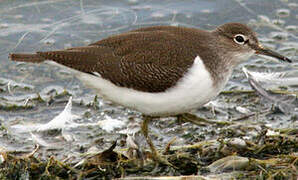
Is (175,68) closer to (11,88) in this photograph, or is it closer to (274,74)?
(274,74)

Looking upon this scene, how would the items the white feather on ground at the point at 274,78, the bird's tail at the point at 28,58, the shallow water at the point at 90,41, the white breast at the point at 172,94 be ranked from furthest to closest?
the white feather on ground at the point at 274,78
the shallow water at the point at 90,41
the bird's tail at the point at 28,58
the white breast at the point at 172,94

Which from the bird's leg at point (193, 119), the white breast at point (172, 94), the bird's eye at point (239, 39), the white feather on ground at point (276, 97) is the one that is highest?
the bird's eye at point (239, 39)

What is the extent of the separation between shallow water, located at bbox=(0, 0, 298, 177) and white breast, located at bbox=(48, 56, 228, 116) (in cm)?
91

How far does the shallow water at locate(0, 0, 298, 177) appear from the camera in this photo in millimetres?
7391

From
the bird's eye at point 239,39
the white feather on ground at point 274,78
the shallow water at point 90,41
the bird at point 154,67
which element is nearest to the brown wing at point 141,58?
the bird at point 154,67

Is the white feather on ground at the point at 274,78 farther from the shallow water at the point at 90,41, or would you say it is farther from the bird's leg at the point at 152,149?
the bird's leg at the point at 152,149

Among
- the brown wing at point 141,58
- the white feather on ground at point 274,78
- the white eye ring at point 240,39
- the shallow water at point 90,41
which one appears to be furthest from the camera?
the white feather on ground at point 274,78

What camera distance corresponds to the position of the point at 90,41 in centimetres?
971

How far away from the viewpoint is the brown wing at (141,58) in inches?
248

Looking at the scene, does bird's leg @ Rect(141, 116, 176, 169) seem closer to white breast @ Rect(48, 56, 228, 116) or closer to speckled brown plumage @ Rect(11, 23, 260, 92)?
white breast @ Rect(48, 56, 228, 116)

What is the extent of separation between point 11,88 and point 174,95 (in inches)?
131

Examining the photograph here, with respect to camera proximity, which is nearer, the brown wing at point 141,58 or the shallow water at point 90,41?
the brown wing at point 141,58

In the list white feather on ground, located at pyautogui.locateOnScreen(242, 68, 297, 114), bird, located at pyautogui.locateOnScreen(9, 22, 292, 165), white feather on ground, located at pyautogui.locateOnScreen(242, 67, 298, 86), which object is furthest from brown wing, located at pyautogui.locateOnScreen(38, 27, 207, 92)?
white feather on ground, located at pyautogui.locateOnScreen(242, 67, 298, 86)

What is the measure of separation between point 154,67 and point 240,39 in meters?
1.28
